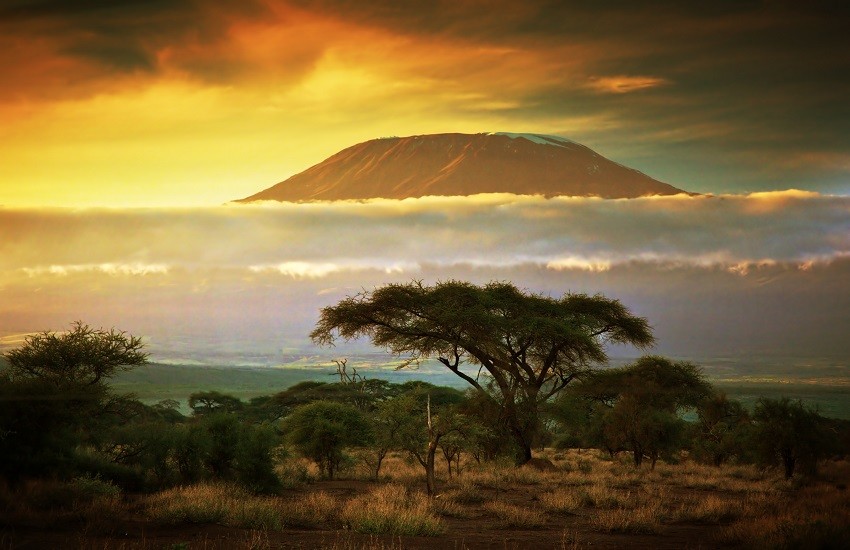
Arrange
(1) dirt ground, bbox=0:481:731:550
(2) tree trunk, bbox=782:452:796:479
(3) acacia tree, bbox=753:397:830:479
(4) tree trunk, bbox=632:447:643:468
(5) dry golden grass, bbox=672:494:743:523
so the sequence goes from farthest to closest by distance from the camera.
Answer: (4) tree trunk, bbox=632:447:643:468
(2) tree trunk, bbox=782:452:796:479
(3) acacia tree, bbox=753:397:830:479
(5) dry golden grass, bbox=672:494:743:523
(1) dirt ground, bbox=0:481:731:550

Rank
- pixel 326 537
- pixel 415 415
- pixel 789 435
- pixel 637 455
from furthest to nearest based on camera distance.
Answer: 1. pixel 637 455
2. pixel 789 435
3. pixel 415 415
4. pixel 326 537

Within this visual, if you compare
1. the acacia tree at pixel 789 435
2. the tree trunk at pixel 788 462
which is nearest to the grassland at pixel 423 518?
the acacia tree at pixel 789 435

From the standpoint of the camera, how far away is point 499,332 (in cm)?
3881

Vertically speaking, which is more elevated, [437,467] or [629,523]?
[629,523]

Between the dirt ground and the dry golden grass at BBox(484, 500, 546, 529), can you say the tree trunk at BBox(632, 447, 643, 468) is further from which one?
the dirt ground

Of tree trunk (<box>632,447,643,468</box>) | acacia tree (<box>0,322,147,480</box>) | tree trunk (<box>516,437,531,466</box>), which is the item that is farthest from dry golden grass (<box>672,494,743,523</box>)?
tree trunk (<box>632,447,643,468</box>)

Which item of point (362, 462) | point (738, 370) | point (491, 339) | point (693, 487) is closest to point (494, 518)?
point (693, 487)

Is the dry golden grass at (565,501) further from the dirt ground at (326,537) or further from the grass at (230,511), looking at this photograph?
the grass at (230,511)

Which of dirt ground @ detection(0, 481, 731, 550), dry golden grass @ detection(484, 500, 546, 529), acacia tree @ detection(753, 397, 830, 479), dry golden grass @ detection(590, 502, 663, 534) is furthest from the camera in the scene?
acacia tree @ detection(753, 397, 830, 479)

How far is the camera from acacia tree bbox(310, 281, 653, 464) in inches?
1508

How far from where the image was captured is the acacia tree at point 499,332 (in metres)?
38.3

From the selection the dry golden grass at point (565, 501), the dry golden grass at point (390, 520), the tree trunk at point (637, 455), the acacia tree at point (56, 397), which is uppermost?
the acacia tree at point (56, 397)

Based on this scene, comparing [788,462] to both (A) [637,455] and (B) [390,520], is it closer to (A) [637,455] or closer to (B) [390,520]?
(A) [637,455]

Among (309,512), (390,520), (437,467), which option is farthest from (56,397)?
(437,467)
